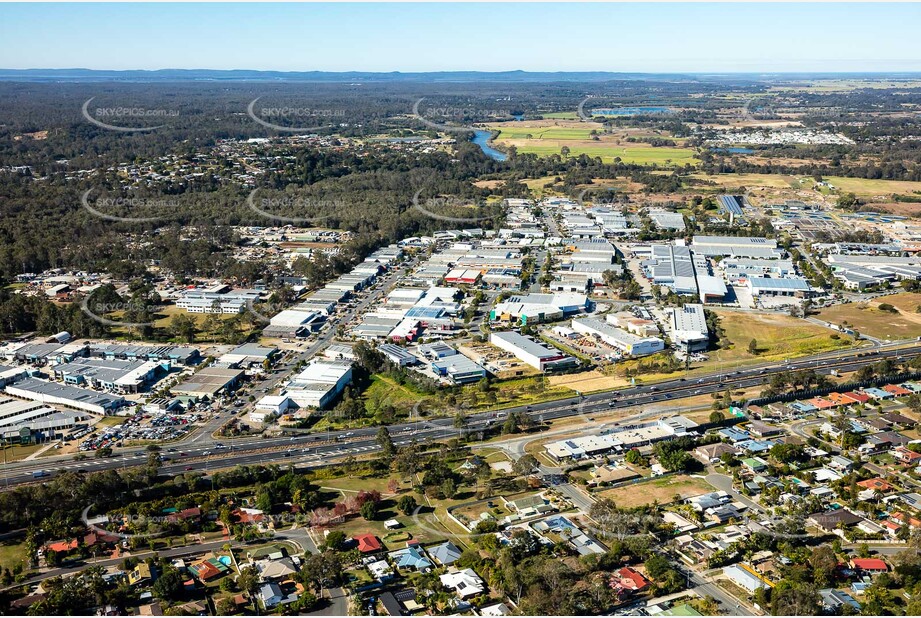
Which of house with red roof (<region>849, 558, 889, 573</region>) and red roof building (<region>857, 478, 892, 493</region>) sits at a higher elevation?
red roof building (<region>857, 478, 892, 493</region>)

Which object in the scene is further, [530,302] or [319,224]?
[319,224]

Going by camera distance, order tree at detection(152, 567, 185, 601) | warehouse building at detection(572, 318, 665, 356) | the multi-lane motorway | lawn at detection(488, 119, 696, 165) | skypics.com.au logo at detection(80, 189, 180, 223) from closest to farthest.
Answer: tree at detection(152, 567, 185, 601) → the multi-lane motorway → warehouse building at detection(572, 318, 665, 356) → skypics.com.au logo at detection(80, 189, 180, 223) → lawn at detection(488, 119, 696, 165)

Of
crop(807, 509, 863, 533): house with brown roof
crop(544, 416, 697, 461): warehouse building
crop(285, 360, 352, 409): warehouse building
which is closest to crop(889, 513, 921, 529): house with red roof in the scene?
crop(807, 509, 863, 533): house with brown roof

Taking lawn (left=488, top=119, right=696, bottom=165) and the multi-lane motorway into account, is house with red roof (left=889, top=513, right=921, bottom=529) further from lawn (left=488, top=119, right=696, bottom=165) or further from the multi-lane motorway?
lawn (left=488, top=119, right=696, bottom=165)

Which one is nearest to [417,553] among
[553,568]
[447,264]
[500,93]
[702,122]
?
[553,568]

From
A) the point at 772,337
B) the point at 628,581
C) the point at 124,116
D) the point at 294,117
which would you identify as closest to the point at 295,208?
the point at 772,337

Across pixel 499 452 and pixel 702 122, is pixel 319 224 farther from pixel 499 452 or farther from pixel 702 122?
pixel 702 122

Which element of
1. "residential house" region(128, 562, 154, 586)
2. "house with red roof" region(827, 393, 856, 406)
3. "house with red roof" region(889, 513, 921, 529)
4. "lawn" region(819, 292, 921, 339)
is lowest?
"residential house" region(128, 562, 154, 586)
